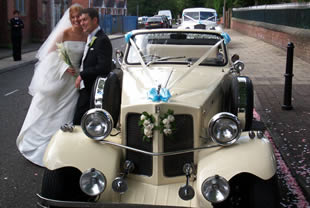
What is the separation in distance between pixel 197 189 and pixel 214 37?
2.75 m

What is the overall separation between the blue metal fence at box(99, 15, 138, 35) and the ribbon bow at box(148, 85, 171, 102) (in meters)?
36.5

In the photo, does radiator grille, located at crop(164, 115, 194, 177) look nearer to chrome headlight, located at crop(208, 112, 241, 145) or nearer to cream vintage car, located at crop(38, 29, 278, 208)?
cream vintage car, located at crop(38, 29, 278, 208)

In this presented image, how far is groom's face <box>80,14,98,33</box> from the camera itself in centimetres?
538

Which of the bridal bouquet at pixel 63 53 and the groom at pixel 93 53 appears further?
the bridal bouquet at pixel 63 53

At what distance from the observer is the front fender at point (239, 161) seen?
3709 millimetres

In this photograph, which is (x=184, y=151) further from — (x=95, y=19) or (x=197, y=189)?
(x=95, y=19)

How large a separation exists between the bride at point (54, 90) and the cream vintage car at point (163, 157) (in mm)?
1379

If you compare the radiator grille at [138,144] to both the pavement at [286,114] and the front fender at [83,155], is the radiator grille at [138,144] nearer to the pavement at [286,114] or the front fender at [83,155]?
the front fender at [83,155]

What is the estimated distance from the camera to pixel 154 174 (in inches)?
162

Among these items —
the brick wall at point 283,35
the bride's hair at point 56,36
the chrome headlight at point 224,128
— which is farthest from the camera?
the brick wall at point 283,35

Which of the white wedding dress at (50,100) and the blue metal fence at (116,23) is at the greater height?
the blue metal fence at (116,23)

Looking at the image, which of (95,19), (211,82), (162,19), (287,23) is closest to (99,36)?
(95,19)

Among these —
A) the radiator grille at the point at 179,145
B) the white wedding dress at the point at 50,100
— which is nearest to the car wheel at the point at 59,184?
the radiator grille at the point at 179,145

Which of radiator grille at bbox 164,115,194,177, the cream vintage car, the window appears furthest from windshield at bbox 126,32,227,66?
the window
